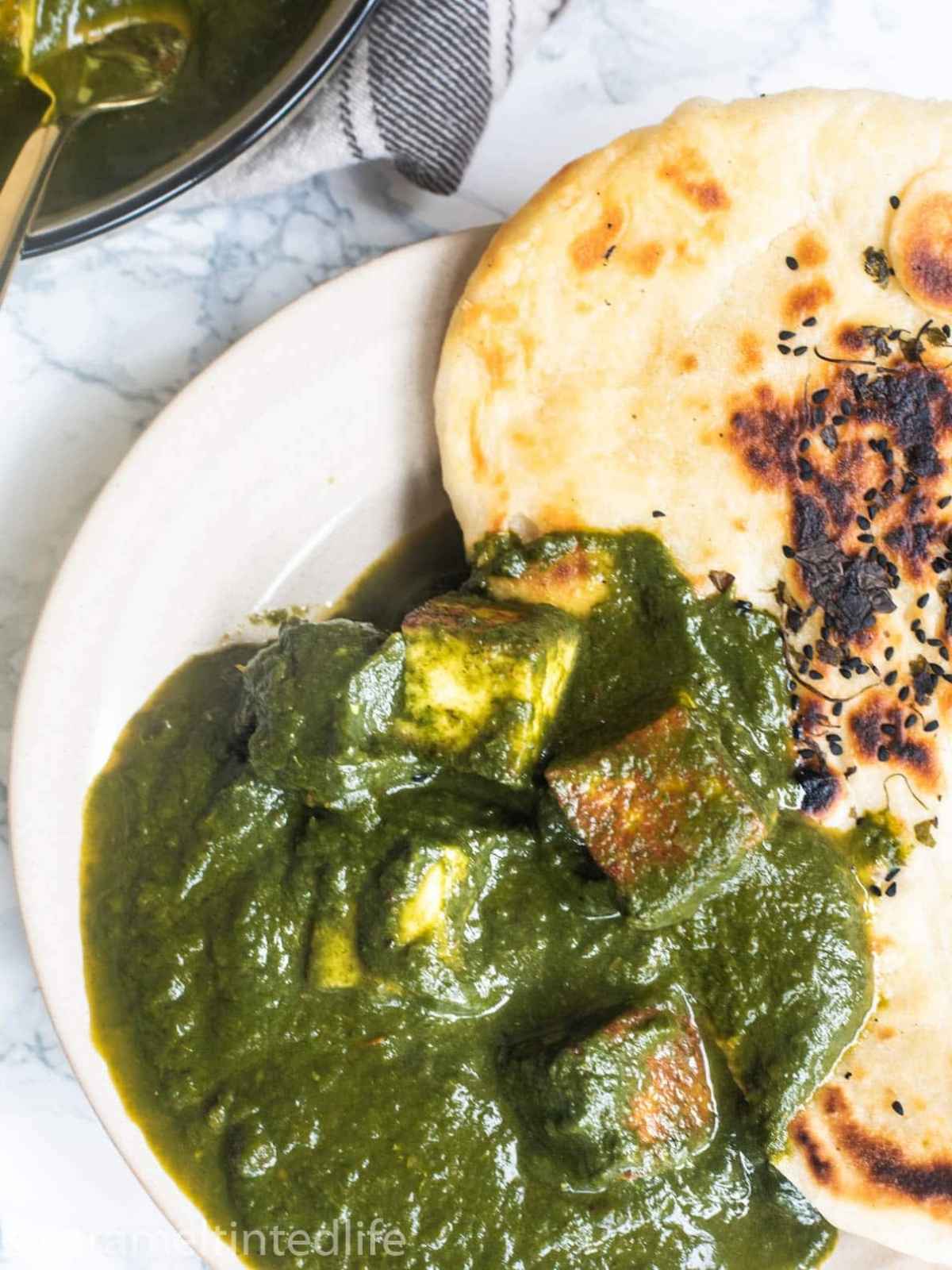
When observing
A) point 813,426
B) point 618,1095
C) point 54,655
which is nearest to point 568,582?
point 813,426

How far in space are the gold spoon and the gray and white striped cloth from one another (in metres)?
0.37

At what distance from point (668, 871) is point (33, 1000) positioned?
1963 mm

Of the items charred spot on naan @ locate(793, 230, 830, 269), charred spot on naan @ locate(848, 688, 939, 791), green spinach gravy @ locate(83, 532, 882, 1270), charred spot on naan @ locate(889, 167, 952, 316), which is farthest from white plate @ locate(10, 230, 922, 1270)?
charred spot on naan @ locate(848, 688, 939, 791)

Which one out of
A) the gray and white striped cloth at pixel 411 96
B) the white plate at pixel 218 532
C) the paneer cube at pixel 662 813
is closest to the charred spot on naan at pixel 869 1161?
the white plate at pixel 218 532

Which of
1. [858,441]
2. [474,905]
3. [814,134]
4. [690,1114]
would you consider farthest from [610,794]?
[814,134]

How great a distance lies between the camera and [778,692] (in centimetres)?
326

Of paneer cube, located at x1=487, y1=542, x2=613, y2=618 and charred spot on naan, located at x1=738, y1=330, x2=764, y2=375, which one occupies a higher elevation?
charred spot on naan, located at x1=738, y1=330, x2=764, y2=375

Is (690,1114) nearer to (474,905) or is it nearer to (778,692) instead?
(474,905)

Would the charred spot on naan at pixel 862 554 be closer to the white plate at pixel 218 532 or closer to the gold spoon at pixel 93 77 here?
the white plate at pixel 218 532

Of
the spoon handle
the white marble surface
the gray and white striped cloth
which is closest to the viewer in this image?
the spoon handle

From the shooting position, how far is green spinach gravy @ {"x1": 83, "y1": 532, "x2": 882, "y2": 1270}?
308 centimetres

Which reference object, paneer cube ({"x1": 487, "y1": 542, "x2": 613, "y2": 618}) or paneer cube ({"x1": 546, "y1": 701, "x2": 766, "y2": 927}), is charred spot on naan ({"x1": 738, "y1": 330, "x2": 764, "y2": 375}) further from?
paneer cube ({"x1": 546, "y1": 701, "x2": 766, "y2": 927})

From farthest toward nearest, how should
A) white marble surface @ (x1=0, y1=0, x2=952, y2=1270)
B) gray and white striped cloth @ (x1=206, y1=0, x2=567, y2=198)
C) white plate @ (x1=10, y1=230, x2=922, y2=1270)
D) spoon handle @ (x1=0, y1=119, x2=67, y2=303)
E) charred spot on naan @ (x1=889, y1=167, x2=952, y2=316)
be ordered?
white marble surface @ (x1=0, y1=0, x2=952, y2=1270)
gray and white striped cloth @ (x1=206, y1=0, x2=567, y2=198)
white plate @ (x1=10, y1=230, x2=922, y2=1270)
charred spot on naan @ (x1=889, y1=167, x2=952, y2=316)
spoon handle @ (x1=0, y1=119, x2=67, y2=303)

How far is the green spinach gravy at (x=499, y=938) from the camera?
3078 millimetres
